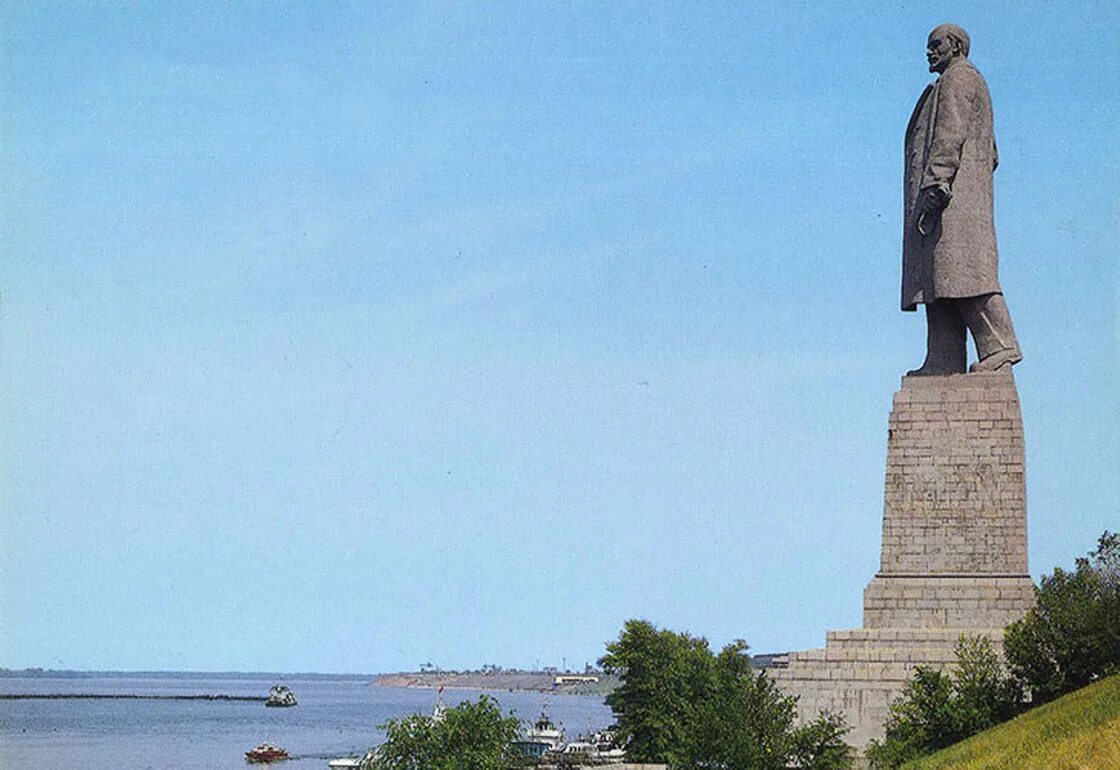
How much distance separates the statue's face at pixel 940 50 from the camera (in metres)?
31.1

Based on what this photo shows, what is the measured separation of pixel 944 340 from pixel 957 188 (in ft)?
8.73

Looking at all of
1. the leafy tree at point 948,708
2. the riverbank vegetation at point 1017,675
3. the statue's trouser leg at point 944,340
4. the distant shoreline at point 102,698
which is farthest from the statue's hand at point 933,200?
the distant shoreline at point 102,698

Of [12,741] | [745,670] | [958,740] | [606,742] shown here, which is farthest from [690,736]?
[12,741]

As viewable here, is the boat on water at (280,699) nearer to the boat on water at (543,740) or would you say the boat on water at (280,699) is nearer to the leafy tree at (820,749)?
the boat on water at (543,740)

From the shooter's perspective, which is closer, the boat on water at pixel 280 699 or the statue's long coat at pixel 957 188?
the statue's long coat at pixel 957 188

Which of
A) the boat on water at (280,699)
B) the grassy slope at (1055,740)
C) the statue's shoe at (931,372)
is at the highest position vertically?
the boat on water at (280,699)

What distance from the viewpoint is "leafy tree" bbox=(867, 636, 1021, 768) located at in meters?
25.9

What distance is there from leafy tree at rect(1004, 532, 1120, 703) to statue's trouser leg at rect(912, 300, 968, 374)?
17.1 ft

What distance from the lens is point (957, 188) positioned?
Answer: 30672mm

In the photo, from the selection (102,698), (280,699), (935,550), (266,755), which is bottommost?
(266,755)

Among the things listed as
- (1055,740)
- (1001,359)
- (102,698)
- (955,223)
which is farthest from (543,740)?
(102,698)

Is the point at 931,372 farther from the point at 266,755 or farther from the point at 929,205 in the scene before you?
the point at 266,755

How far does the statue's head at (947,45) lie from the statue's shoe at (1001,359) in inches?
199

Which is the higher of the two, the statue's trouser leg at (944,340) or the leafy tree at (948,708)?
the statue's trouser leg at (944,340)
